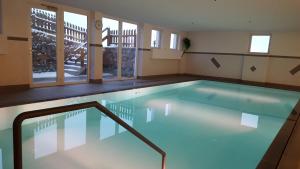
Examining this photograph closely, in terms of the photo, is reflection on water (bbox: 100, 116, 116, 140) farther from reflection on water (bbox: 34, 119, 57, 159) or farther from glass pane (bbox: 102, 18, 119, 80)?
glass pane (bbox: 102, 18, 119, 80)

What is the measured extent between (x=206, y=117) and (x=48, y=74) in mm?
4435

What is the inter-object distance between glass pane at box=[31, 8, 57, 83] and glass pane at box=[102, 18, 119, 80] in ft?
6.19

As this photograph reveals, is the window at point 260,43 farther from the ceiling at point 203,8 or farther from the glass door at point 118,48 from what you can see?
the glass door at point 118,48

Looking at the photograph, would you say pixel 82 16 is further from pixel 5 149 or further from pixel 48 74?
pixel 5 149

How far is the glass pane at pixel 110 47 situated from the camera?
7531 millimetres

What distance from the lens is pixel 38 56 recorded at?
227 inches

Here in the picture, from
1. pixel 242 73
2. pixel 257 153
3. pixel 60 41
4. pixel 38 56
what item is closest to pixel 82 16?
pixel 60 41

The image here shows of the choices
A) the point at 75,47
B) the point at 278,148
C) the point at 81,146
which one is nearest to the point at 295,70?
the point at 278,148

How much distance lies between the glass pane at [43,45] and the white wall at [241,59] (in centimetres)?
785

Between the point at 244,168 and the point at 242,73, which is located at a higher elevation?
the point at 242,73

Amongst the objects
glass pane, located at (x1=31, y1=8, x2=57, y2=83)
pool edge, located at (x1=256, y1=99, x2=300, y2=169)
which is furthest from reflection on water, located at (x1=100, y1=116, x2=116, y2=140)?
glass pane, located at (x1=31, y1=8, x2=57, y2=83)

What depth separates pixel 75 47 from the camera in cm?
664

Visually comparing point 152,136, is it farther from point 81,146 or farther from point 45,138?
point 45,138

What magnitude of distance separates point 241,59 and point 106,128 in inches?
345
